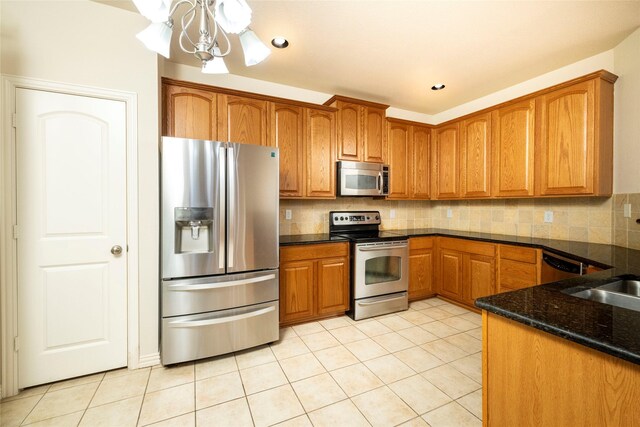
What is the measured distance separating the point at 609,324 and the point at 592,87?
2.53 m

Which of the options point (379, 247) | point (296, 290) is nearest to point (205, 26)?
point (296, 290)

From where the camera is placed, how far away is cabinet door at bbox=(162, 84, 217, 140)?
2.37 metres

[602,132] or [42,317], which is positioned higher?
[602,132]

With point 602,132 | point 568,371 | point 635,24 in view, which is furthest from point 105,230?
point 635,24

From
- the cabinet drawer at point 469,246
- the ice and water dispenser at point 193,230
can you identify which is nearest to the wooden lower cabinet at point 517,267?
the cabinet drawer at point 469,246

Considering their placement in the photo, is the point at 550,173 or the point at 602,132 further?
the point at 550,173

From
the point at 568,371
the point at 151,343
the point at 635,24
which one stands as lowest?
the point at 151,343

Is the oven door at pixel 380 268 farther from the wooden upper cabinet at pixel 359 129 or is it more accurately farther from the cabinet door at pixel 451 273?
the wooden upper cabinet at pixel 359 129

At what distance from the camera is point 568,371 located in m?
0.75

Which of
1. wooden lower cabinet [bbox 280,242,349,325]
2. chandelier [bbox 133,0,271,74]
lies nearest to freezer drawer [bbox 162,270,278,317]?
wooden lower cabinet [bbox 280,242,349,325]

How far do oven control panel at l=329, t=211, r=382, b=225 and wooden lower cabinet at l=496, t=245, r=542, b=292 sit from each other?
1399 millimetres

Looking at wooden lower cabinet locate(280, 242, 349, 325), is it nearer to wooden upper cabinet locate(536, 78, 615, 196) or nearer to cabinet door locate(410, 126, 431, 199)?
cabinet door locate(410, 126, 431, 199)

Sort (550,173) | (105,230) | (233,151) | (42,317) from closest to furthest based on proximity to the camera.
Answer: (42,317) → (105,230) → (233,151) → (550,173)

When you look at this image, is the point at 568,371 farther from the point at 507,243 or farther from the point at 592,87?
the point at 592,87
